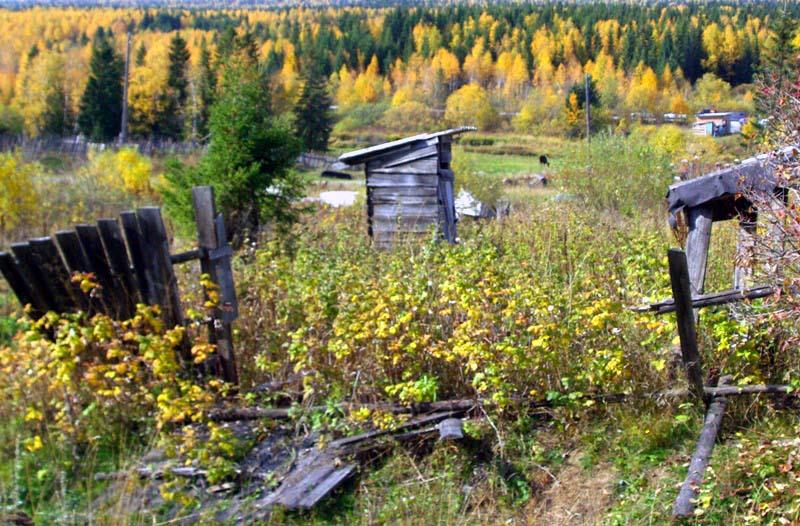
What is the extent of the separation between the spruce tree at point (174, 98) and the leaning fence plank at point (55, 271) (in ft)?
177

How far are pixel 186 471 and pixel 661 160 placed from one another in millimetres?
15327

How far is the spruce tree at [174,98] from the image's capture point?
59.0 metres

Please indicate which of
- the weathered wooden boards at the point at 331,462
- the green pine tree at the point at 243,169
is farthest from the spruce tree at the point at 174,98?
the weathered wooden boards at the point at 331,462

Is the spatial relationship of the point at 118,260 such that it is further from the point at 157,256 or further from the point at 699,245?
the point at 699,245

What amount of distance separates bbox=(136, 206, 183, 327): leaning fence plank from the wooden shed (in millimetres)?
6427

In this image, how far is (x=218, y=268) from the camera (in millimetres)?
6363

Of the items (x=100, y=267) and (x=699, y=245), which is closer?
(x=699, y=245)

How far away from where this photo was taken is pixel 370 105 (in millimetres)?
78125

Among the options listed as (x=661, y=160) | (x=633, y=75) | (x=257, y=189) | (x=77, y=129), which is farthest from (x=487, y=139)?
(x=257, y=189)

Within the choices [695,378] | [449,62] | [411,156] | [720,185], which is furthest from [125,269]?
[449,62]

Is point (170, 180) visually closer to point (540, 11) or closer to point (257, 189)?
point (257, 189)

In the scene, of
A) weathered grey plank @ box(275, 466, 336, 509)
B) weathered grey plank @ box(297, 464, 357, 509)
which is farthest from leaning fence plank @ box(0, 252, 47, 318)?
weathered grey plank @ box(297, 464, 357, 509)

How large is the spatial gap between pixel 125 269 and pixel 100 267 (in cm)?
17

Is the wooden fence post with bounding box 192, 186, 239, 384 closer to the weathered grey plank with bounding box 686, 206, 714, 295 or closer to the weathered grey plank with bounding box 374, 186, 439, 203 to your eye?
the weathered grey plank with bounding box 686, 206, 714, 295
